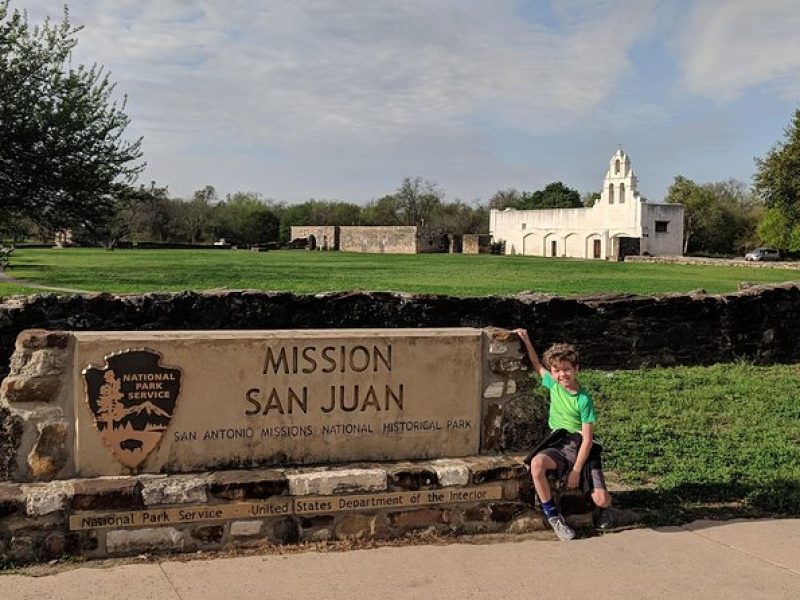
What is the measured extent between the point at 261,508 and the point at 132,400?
3.17ft

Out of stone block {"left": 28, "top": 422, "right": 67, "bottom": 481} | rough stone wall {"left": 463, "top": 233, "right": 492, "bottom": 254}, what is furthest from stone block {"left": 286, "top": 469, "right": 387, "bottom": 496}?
rough stone wall {"left": 463, "top": 233, "right": 492, "bottom": 254}

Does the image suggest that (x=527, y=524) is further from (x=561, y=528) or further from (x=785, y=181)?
(x=785, y=181)

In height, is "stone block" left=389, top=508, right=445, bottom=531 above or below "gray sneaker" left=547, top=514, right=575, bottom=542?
above

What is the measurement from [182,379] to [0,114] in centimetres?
1496

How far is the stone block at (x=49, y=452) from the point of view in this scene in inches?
188

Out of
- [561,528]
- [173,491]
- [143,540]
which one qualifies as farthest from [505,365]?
[143,540]

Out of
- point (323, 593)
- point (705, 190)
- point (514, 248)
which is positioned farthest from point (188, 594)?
point (705, 190)

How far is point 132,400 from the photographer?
493 centimetres

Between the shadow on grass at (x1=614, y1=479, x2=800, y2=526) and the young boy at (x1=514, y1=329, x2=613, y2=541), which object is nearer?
the young boy at (x1=514, y1=329, x2=613, y2=541)

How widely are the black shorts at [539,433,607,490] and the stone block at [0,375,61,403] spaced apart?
9.56 ft

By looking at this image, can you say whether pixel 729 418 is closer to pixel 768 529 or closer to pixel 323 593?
pixel 768 529

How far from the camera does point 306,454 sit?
17.2ft

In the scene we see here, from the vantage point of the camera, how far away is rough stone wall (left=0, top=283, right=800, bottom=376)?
1030 centimetres

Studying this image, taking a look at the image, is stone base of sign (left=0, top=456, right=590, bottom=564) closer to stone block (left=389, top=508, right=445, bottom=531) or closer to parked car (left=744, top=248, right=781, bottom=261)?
stone block (left=389, top=508, right=445, bottom=531)
